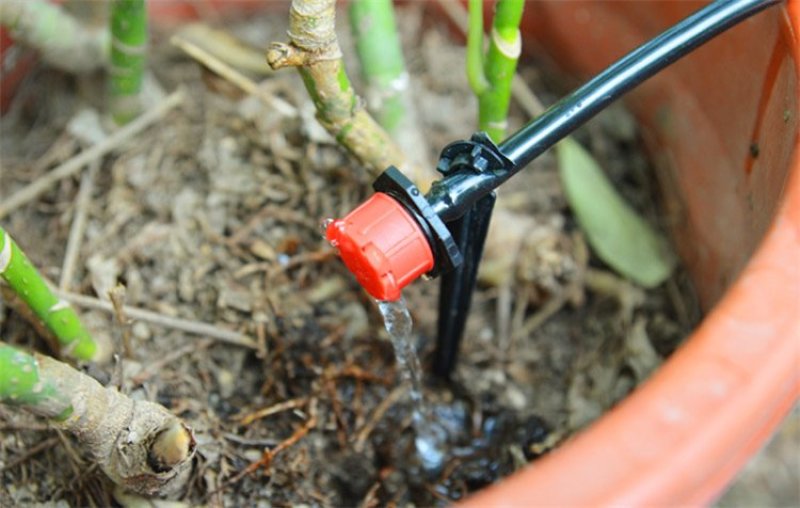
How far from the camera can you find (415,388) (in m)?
0.85

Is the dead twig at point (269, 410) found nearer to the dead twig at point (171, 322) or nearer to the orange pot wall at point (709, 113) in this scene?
the dead twig at point (171, 322)

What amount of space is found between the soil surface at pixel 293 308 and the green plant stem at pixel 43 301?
0.03 meters

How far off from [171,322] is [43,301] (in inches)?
6.6

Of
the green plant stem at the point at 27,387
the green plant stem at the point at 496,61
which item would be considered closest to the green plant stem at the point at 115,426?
the green plant stem at the point at 27,387

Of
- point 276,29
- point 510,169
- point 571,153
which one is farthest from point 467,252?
point 276,29

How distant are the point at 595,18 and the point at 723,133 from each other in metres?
0.21

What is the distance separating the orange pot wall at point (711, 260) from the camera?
505 millimetres

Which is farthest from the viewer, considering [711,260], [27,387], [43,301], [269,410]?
[711,260]

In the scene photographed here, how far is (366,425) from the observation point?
0.88m

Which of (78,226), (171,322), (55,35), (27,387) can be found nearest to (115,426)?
(27,387)

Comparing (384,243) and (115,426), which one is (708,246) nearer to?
(384,243)

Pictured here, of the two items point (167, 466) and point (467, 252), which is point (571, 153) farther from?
point (167, 466)

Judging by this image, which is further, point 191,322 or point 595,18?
point 595,18

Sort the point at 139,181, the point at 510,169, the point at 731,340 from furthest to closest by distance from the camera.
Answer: the point at 139,181 → the point at 510,169 → the point at 731,340
